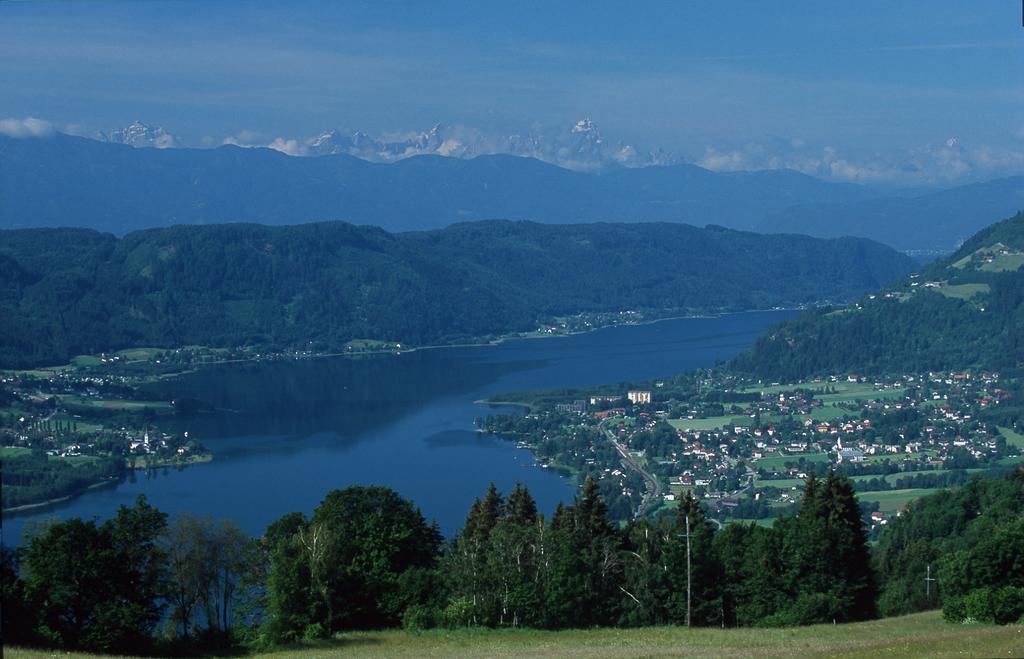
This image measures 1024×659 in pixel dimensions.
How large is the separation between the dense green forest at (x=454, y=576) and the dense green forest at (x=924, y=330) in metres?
65.0

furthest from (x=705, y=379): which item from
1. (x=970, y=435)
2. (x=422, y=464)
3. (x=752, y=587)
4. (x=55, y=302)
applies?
(x=752, y=587)

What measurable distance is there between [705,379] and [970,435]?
26.0m

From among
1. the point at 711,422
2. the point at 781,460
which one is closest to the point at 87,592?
the point at 781,460

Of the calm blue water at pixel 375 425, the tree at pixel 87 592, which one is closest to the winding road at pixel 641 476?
the calm blue water at pixel 375 425

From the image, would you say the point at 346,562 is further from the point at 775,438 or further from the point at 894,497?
the point at 775,438

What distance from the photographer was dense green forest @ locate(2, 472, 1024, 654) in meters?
17.4

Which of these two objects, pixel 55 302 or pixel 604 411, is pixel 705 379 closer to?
pixel 604 411

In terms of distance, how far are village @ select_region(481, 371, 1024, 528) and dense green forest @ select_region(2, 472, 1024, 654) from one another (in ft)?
66.3

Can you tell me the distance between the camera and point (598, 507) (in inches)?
872

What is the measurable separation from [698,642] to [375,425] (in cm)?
5593

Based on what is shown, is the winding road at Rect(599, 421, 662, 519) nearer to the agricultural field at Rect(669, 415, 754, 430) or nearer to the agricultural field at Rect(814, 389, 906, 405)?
the agricultural field at Rect(669, 415, 754, 430)

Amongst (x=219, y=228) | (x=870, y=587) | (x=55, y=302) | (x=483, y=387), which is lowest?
(x=870, y=587)

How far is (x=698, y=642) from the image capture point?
15570 mm

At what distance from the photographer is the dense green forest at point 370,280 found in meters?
113
